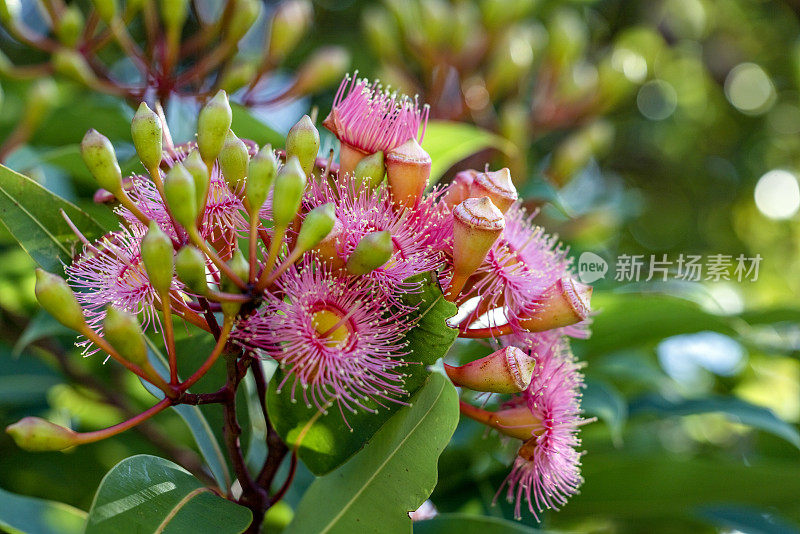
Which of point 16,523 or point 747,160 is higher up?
point 747,160

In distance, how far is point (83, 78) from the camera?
192cm

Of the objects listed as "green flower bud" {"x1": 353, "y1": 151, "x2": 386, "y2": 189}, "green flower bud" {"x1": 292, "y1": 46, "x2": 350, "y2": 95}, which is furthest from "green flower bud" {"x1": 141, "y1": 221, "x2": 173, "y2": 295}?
"green flower bud" {"x1": 292, "y1": 46, "x2": 350, "y2": 95}

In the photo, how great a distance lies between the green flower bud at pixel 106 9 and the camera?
1855mm

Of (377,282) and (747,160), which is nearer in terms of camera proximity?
(377,282)

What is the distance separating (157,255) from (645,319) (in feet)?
3.95

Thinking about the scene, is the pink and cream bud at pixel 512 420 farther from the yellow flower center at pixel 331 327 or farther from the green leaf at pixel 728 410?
the green leaf at pixel 728 410

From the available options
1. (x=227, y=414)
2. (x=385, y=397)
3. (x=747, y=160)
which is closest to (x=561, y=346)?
(x=385, y=397)

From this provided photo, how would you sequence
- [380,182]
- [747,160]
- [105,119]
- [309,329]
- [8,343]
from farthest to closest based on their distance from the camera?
[747,160], [8,343], [105,119], [380,182], [309,329]

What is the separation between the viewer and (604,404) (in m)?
1.63

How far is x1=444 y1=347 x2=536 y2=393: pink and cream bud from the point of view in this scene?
1056 millimetres

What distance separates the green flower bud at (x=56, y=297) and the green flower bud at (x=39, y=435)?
13cm

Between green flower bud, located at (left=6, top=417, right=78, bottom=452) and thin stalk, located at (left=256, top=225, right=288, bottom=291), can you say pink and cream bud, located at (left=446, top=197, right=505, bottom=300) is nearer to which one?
thin stalk, located at (left=256, top=225, right=288, bottom=291)

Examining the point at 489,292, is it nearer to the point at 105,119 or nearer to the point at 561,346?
the point at 561,346

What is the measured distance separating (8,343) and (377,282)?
152 centimetres
